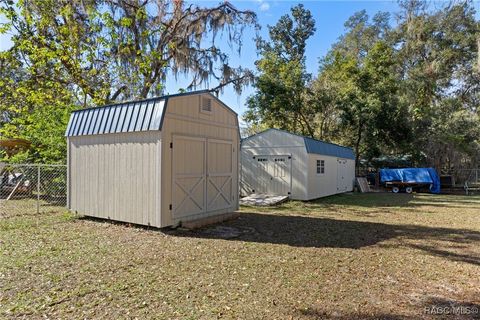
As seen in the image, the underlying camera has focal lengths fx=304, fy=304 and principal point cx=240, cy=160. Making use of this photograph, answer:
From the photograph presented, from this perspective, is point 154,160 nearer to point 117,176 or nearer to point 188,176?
point 188,176

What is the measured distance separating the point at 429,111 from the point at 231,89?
14.9 metres

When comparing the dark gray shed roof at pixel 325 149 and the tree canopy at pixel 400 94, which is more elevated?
the tree canopy at pixel 400 94

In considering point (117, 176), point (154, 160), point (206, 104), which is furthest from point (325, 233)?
point (117, 176)

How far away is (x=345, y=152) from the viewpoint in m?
17.3

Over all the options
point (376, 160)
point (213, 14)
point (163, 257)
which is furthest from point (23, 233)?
point (376, 160)

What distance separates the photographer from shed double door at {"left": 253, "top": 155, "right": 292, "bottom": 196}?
500 inches

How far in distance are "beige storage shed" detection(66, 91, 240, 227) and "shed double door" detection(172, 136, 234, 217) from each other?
0.8 inches

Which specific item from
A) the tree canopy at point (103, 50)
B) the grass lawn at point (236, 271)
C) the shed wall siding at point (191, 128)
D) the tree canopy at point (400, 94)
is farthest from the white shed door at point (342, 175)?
the shed wall siding at point (191, 128)

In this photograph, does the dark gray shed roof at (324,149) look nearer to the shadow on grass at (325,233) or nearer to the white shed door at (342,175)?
the white shed door at (342,175)

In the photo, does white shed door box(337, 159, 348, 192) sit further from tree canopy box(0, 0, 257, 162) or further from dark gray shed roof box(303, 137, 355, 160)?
tree canopy box(0, 0, 257, 162)

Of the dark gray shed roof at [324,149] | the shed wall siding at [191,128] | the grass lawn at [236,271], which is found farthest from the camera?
the dark gray shed roof at [324,149]

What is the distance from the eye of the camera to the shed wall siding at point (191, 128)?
631 centimetres

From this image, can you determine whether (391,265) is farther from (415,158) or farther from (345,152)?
(415,158)

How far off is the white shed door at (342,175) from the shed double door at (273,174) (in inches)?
185
